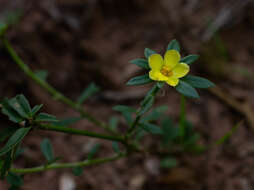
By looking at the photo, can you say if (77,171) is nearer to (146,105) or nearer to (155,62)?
(146,105)

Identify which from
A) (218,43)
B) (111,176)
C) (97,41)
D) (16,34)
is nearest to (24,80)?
(16,34)

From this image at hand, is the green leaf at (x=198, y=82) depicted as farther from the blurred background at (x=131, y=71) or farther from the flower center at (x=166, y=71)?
the blurred background at (x=131, y=71)

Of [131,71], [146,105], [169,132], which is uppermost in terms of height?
[131,71]

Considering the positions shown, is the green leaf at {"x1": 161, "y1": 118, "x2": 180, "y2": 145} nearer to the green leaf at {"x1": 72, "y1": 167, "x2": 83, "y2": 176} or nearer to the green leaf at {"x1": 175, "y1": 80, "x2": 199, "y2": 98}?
the green leaf at {"x1": 72, "y1": 167, "x2": 83, "y2": 176}

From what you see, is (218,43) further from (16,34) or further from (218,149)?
(16,34)

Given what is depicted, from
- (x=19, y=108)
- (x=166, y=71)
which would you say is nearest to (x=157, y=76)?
(x=166, y=71)

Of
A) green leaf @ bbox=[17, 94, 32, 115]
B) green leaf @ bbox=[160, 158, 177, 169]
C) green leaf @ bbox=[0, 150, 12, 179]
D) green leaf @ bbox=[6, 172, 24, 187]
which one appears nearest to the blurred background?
green leaf @ bbox=[160, 158, 177, 169]
